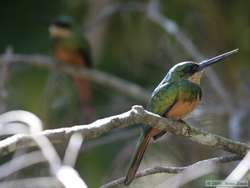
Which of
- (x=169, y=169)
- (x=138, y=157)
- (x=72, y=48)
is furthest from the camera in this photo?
(x=72, y=48)

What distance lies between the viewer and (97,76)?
678 cm

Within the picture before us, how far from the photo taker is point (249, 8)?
7156mm

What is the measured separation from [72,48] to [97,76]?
1.40 meters

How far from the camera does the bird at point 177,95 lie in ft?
11.5

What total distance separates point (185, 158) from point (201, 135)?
304cm

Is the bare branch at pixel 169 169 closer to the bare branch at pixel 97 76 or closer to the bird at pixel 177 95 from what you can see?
the bird at pixel 177 95

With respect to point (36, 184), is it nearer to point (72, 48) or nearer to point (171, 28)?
point (171, 28)

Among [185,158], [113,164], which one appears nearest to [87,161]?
[113,164]

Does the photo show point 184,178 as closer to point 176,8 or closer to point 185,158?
point 185,158

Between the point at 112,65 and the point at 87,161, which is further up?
the point at 112,65

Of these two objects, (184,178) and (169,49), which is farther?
(169,49)

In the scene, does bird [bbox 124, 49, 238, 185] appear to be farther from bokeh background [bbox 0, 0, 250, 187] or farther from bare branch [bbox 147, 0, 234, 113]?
bare branch [bbox 147, 0, 234, 113]

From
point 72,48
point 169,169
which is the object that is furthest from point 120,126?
point 72,48

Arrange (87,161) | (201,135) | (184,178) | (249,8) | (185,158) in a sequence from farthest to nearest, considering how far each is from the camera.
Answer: (249,8) → (87,161) → (185,158) → (201,135) → (184,178)
